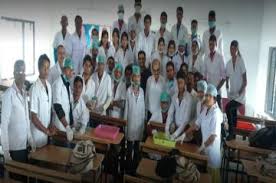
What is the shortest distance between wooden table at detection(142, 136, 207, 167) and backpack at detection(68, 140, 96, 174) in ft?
2.07

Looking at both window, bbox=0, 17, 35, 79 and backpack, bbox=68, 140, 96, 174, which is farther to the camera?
window, bbox=0, 17, 35, 79

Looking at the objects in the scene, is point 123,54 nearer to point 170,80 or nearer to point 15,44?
point 170,80

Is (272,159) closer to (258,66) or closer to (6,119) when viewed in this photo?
(6,119)

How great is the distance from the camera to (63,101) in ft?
11.6

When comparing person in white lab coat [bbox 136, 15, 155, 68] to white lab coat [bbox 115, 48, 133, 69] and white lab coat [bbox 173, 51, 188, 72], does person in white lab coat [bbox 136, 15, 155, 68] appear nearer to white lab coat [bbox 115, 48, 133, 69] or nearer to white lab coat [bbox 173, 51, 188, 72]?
white lab coat [bbox 115, 48, 133, 69]

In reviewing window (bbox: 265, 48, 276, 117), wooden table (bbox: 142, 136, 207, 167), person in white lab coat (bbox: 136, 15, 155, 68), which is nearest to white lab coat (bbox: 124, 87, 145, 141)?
wooden table (bbox: 142, 136, 207, 167)

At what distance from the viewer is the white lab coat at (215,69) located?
14.8 feet

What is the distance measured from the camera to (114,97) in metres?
4.35

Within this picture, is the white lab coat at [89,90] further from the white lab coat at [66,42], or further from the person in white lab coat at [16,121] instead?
the person in white lab coat at [16,121]

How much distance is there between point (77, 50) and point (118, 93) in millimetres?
1106

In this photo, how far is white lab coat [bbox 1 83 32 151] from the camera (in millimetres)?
2746

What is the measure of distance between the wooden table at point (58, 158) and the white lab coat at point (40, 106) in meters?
0.18

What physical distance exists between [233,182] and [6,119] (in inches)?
111

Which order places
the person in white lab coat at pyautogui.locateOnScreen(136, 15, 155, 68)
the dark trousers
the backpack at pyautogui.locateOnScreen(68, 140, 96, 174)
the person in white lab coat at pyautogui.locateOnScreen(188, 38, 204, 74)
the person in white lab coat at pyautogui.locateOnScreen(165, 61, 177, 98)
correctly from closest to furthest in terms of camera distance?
the backpack at pyautogui.locateOnScreen(68, 140, 96, 174) → the person in white lab coat at pyautogui.locateOnScreen(165, 61, 177, 98) → the dark trousers → the person in white lab coat at pyautogui.locateOnScreen(188, 38, 204, 74) → the person in white lab coat at pyautogui.locateOnScreen(136, 15, 155, 68)
